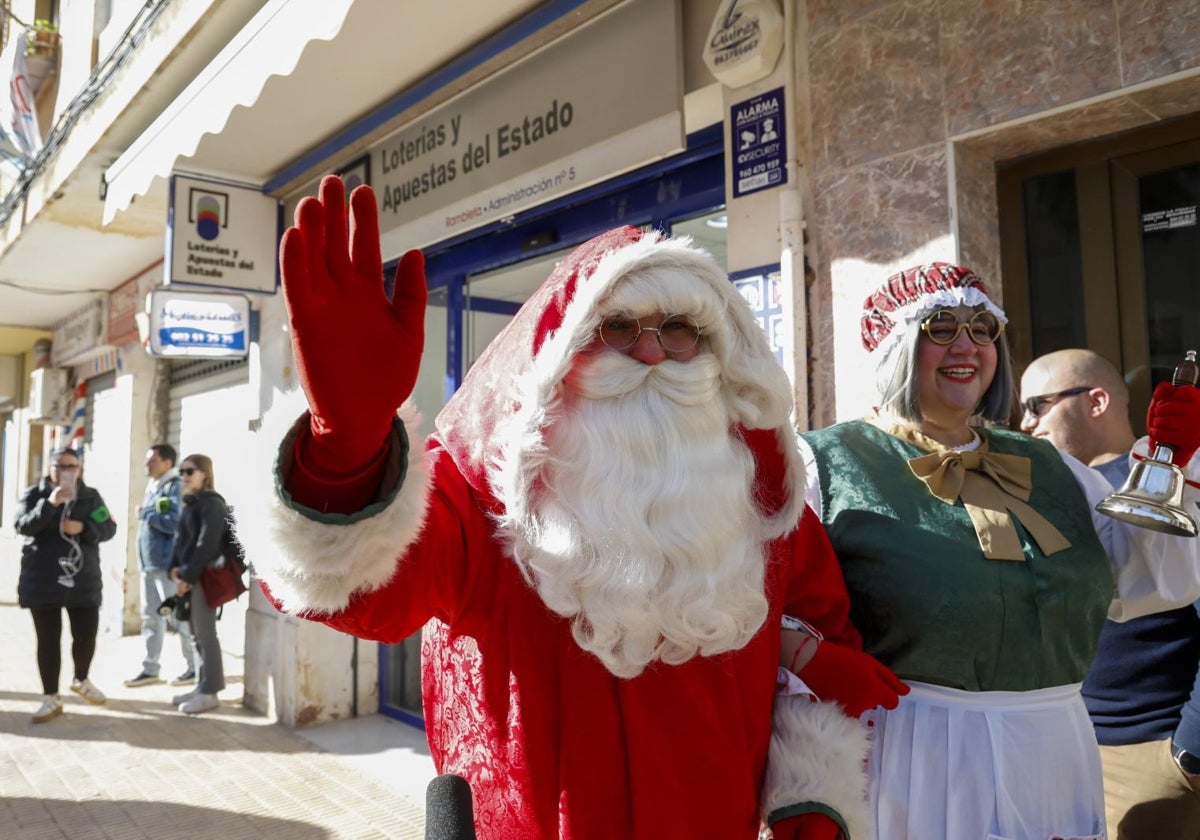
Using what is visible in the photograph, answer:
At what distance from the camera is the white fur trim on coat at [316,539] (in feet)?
4.08

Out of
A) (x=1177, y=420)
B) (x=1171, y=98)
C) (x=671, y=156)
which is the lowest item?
(x=1177, y=420)

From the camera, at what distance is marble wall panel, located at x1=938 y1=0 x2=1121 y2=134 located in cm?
261

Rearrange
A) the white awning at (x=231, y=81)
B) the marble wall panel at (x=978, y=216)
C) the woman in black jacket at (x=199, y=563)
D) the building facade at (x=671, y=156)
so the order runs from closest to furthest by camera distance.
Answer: the building facade at (x=671, y=156)
the marble wall panel at (x=978, y=216)
the white awning at (x=231, y=81)
the woman in black jacket at (x=199, y=563)

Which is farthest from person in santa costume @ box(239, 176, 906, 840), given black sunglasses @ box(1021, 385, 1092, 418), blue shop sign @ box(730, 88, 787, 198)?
blue shop sign @ box(730, 88, 787, 198)

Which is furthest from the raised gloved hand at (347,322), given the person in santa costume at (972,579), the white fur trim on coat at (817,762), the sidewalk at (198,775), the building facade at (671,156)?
the sidewalk at (198,775)

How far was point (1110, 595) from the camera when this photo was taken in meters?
2.04

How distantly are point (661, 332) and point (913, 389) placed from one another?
2.48 feet

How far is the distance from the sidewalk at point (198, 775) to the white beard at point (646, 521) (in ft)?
10.5

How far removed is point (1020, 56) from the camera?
109 inches

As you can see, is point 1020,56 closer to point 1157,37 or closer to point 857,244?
point 1157,37

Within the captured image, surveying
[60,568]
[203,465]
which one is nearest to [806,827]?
[203,465]

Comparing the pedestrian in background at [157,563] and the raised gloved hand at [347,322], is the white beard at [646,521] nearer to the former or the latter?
the raised gloved hand at [347,322]

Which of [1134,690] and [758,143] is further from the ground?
[758,143]

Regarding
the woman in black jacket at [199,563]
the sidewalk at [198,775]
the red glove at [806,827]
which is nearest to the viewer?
the red glove at [806,827]
